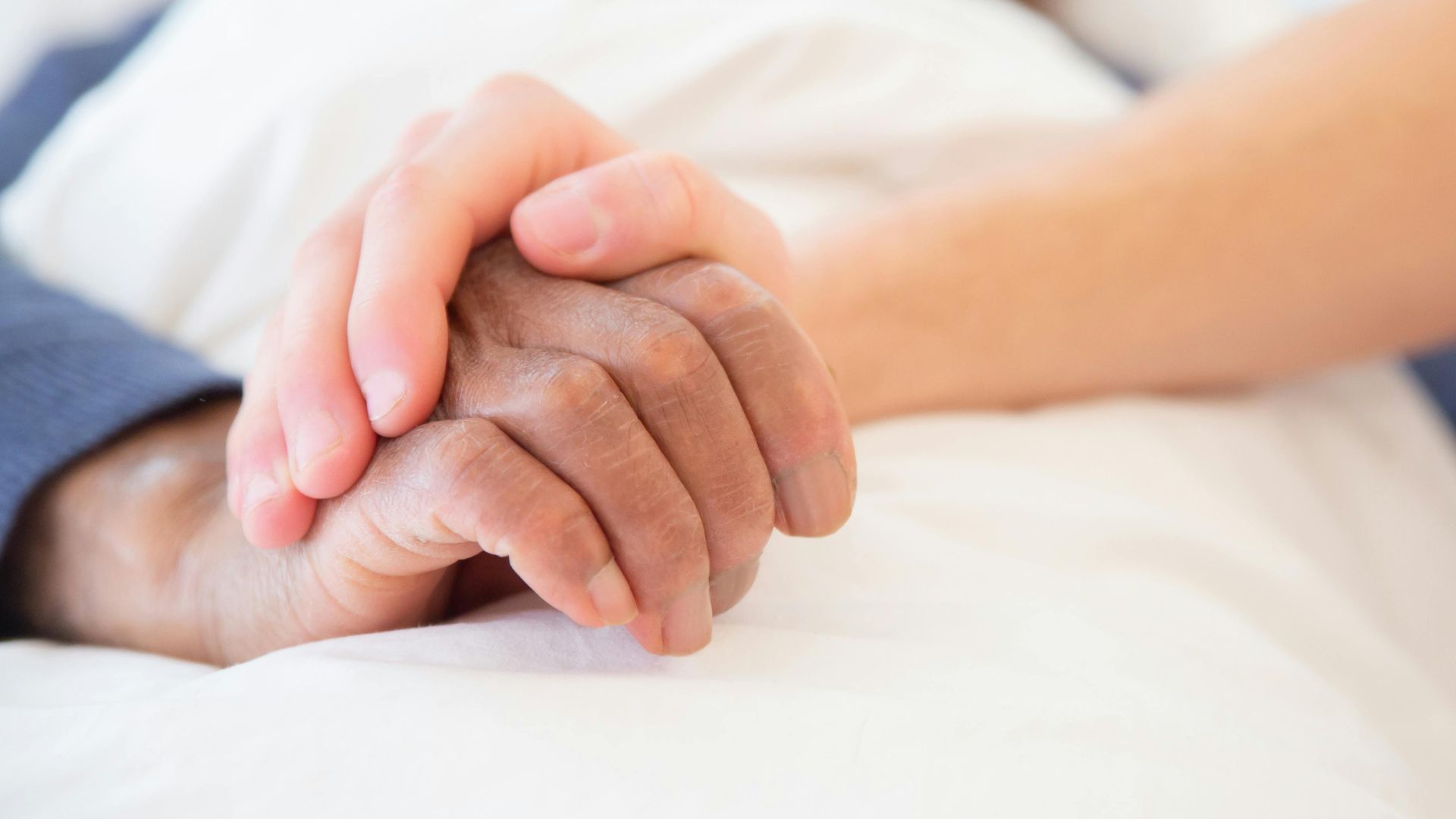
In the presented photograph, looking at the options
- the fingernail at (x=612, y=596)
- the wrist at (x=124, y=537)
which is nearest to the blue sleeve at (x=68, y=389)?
the wrist at (x=124, y=537)

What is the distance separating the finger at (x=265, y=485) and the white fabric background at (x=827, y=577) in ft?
0.20

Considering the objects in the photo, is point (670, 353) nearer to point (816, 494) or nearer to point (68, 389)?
point (816, 494)

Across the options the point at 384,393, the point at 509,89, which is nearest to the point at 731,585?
the point at 384,393

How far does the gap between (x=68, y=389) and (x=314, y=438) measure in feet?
0.95

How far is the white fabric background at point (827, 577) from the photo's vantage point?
1.29 ft

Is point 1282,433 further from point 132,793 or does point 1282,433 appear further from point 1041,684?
point 132,793

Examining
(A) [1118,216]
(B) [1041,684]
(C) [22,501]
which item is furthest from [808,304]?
(C) [22,501]

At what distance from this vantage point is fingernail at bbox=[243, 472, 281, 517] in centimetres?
47

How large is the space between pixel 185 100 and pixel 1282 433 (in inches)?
36.1

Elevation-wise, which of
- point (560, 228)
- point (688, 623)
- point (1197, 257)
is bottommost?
point (1197, 257)

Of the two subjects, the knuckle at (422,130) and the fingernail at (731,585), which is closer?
the fingernail at (731,585)

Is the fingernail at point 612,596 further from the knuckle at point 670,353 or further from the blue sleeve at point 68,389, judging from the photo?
the blue sleeve at point 68,389

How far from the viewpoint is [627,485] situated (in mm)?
411

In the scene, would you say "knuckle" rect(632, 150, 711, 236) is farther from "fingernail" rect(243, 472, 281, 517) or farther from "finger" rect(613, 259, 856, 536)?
"fingernail" rect(243, 472, 281, 517)
